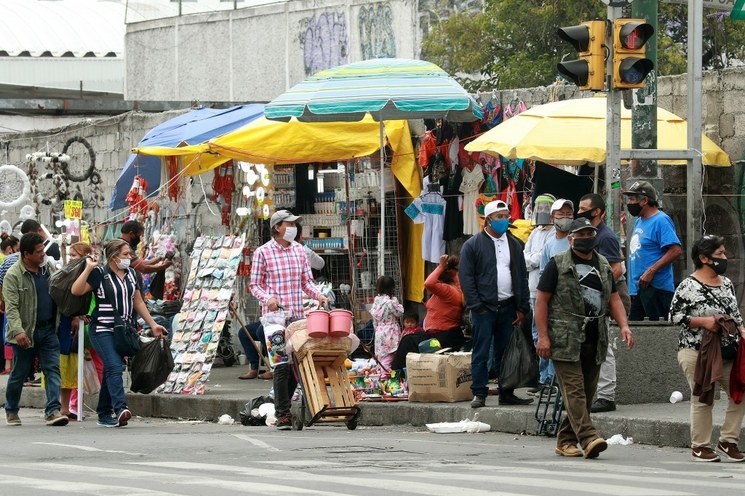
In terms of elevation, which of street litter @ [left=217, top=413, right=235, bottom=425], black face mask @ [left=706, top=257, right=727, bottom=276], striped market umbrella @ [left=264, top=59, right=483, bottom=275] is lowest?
street litter @ [left=217, top=413, right=235, bottom=425]

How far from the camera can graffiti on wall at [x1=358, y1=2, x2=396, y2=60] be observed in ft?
147

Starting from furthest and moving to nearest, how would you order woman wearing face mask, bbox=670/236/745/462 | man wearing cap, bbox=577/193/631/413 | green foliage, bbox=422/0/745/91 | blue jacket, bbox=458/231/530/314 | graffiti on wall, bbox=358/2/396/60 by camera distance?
graffiti on wall, bbox=358/2/396/60
green foliage, bbox=422/0/745/91
blue jacket, bbox=458/231/530/314
man wearing cap, bbox=577/193/631/413
woman wearing face mask, bbox=670/236/745/462

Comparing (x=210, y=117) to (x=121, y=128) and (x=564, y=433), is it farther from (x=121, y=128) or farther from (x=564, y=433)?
(x=564, y=433)

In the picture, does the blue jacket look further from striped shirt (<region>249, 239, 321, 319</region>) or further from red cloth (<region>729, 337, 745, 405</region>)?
red cloth (<region>729, 337, 745, 405</region>)

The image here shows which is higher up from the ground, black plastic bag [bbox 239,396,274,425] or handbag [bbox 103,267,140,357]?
handbag [bbox 103,267,140,357]

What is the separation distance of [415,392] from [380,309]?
2528mm

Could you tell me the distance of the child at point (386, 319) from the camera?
17.1 m

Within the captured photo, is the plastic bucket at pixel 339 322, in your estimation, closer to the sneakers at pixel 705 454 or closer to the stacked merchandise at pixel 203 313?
the stacked merchandise at pixel 203 313

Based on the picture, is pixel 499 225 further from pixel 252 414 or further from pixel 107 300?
pixel 107 300

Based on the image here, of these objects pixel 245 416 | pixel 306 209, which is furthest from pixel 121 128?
pixel 245 416

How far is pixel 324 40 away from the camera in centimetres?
4681

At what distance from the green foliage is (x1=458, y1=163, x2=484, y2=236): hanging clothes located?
1778cm

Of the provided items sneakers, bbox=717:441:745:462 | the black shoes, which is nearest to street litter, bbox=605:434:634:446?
the black shoes

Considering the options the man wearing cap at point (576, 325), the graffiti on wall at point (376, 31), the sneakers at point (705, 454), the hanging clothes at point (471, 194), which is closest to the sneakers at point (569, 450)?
the man wearing cap at point (576, 325)
